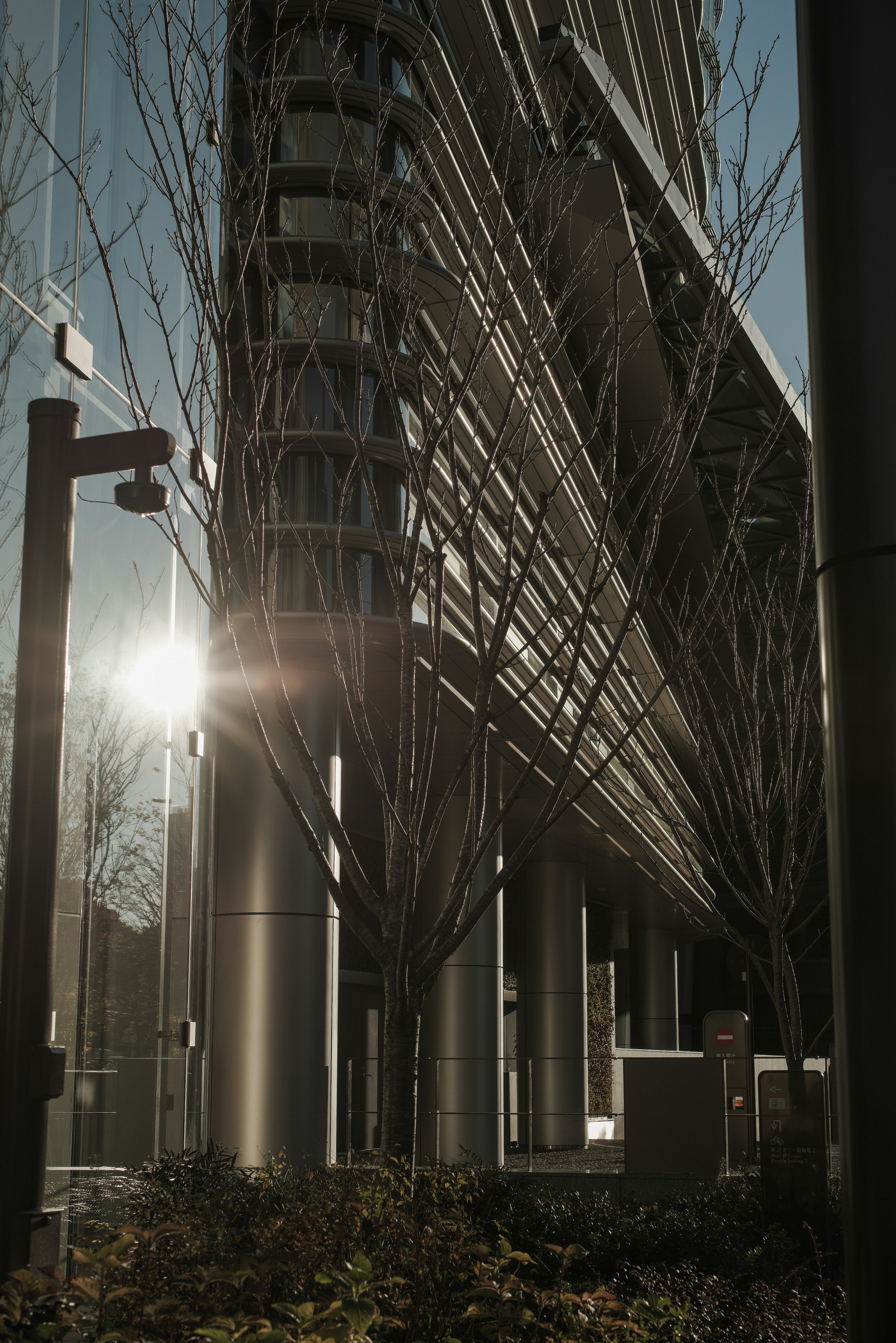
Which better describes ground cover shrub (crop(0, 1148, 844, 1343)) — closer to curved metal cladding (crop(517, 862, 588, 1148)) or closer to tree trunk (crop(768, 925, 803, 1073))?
tree trunk (crop(768, 925, 803, 1073))

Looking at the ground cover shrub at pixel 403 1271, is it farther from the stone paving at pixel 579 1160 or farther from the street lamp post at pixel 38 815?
the stone paving at pixel 579 1160

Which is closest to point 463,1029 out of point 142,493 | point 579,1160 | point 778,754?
point 579,1160

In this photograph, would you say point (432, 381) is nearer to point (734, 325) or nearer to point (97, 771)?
point (734, 325)

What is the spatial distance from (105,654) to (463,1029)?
478 inches

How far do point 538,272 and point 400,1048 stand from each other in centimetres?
453

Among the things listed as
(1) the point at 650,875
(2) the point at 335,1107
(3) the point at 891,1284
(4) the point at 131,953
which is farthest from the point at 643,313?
(3) the point at 891,1284

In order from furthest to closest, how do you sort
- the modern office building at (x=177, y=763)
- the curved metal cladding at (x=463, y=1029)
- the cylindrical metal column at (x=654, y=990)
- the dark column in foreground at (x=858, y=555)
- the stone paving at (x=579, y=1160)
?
the cylindrical metal column at (x=654, y=990)
the curved metal cladding at (x=463, y=1029)
the stone paving at (x=579, y=1160)
the modern office building at (x=177, y=763)
the dark column in foreground at (x=858, y=555)

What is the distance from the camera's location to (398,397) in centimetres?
693

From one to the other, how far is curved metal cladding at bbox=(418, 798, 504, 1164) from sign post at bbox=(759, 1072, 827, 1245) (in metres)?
9.19

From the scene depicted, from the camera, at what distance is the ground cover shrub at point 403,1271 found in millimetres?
3461

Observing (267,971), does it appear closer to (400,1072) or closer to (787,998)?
(787,998)

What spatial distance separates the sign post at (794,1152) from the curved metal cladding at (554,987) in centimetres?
1852

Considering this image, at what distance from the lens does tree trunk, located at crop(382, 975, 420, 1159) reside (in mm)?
6188

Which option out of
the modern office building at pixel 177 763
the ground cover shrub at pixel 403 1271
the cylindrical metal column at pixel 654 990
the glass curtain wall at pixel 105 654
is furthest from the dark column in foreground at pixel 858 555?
the cylindrical metal column at pixel 654 990
